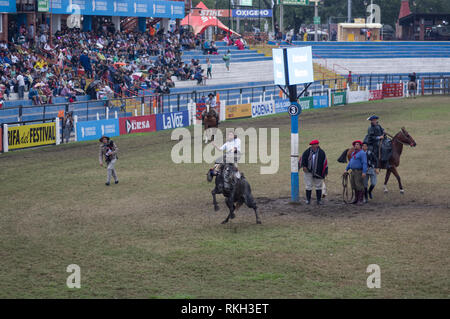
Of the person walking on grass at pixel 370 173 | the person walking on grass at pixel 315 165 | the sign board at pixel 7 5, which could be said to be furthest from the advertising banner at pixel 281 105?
the person walking on grass at pixel 315 165

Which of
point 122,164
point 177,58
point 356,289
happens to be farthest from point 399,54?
point 356,289

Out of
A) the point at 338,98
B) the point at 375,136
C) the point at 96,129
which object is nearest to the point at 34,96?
the point at 96,129

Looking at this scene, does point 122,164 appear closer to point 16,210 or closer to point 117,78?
point 16,210

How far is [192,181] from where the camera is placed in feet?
67.7

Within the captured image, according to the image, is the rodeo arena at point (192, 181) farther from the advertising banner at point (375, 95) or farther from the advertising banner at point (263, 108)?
the advertising banner at point (375, 95)

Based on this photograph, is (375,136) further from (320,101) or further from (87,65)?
(320,101)

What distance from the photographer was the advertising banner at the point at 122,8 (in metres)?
43.2

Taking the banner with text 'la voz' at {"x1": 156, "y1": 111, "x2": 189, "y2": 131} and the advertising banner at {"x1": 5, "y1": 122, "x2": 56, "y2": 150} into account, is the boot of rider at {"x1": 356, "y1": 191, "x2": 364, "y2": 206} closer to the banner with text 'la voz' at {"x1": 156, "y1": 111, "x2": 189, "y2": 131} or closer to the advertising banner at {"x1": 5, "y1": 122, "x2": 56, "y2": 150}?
the advertising banner at {"x1": 5, "y1": 122, "x2": 56, "y2": 150}

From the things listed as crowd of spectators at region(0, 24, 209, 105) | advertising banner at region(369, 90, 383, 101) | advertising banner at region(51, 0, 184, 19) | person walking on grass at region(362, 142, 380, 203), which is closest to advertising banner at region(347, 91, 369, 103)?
advertising banner at region(369, 90, 383, 101)

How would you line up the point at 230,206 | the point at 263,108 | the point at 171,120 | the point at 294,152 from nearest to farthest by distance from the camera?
1. the point at 230,206
2. the point at 294,152
3. the point at 171,120
4. the point at 263,108

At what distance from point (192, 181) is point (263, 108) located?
24.1m

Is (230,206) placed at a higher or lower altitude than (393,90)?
lower

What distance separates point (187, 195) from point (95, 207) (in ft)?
9.26

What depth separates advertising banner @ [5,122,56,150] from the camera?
27547mm
